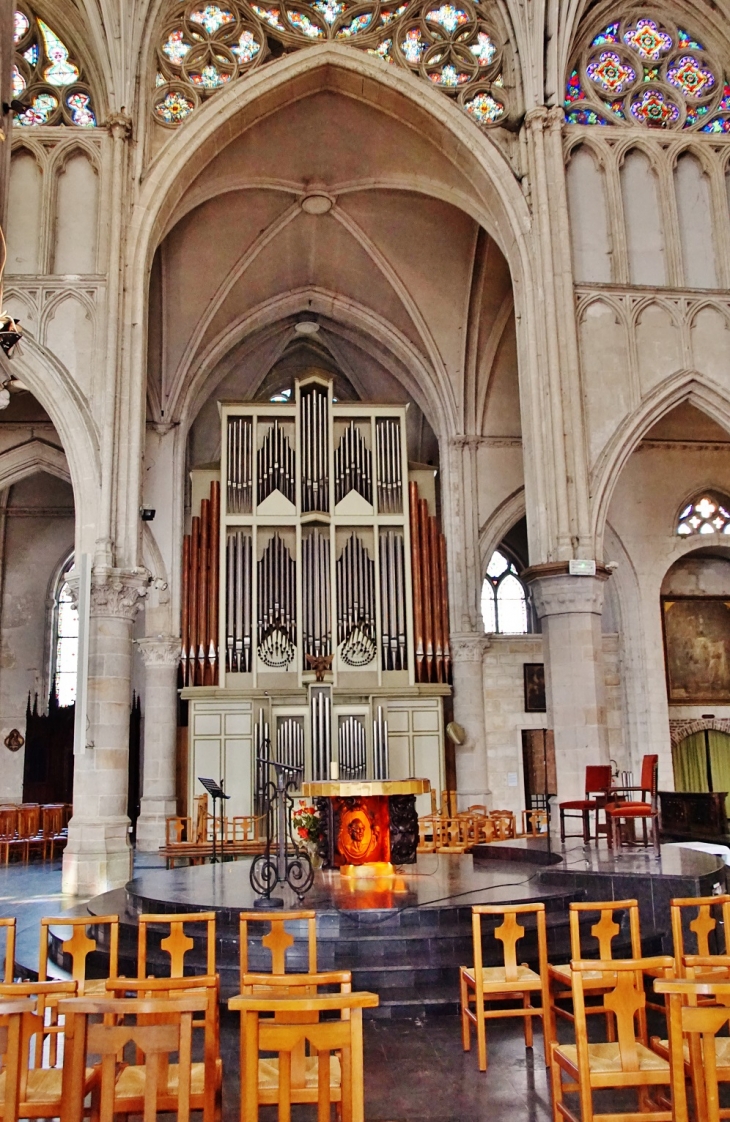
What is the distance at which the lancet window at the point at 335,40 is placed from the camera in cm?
1570

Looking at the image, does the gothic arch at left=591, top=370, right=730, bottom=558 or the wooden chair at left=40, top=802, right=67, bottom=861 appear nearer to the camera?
the gothic arch at left=591, top=370, right=730, bottom=558

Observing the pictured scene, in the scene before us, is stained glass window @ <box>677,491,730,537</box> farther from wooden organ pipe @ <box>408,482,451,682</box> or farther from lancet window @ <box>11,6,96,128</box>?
lancet window @ <box>11,6,96,128</box>

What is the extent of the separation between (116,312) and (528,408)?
616 cm

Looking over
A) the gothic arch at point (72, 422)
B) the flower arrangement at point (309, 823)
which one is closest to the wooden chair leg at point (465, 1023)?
the flower arrangement at point (309, 823)

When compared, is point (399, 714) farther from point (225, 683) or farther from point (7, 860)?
point (7, 860)

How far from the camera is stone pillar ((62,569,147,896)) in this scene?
12.4 metres

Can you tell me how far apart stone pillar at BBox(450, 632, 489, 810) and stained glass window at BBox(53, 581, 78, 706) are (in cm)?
895

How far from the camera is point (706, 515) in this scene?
20422 millimetres

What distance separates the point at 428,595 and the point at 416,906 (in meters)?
12.6

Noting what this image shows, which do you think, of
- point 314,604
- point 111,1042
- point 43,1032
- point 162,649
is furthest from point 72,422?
point 111,1042

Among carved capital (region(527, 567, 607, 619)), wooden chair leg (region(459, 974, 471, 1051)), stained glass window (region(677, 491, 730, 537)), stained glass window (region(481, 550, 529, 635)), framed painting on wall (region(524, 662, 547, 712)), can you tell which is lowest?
wooden chair leg (region(459, 974, 471, 1051))

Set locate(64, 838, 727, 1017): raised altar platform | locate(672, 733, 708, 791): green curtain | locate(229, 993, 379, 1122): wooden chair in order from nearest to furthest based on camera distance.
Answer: locate(229, 993, 379, 1122): wooden chair, locate(64, 838, 727, 1017): raised altar platform, locate(672, 733, 708, 791): green curtain

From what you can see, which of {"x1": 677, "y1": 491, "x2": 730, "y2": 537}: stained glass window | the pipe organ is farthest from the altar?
{"x1": 677, "y1": 491, "x2": 730, "y2": 537}: stained glass window

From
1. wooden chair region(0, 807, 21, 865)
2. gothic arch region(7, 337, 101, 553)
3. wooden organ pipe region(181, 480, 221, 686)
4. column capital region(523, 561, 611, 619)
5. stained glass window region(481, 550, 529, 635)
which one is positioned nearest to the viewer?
column capital region(523, 561, 611, 619)
